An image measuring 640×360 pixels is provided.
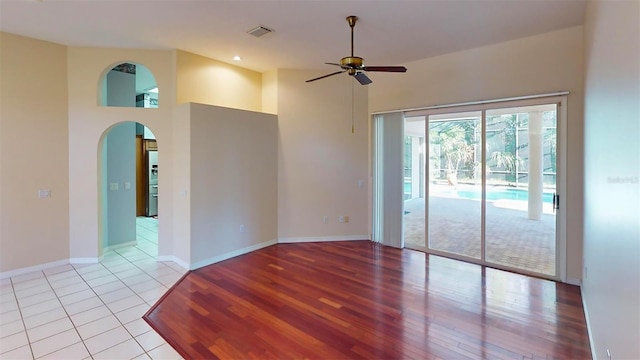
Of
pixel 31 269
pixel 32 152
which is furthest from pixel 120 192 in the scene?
pixel 31 269

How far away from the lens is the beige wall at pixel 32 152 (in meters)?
4.13

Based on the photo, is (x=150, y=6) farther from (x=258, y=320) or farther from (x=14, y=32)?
(x=258, y=320)

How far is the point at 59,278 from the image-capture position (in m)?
4.14

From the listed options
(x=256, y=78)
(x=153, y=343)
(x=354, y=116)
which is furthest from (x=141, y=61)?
(x=153, y=343)

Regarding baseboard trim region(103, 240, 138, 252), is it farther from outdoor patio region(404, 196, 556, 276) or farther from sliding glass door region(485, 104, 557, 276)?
sliding glass door region(485, 104, 557, 276)

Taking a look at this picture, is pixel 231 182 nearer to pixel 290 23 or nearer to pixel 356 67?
pixel 290 23

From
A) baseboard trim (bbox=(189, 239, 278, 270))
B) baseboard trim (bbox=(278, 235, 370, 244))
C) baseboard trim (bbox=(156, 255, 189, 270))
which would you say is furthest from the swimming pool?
baseboard trim (bbox=(156, 255, 189, 270))

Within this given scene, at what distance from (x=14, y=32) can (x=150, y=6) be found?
2349mm

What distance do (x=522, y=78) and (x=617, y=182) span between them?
305cm

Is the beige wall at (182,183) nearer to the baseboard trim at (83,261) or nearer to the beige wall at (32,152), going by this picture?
the baseboard trim at (83,261)

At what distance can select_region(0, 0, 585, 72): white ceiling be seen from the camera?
332 cm

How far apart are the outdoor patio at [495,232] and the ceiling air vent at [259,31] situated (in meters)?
3.73

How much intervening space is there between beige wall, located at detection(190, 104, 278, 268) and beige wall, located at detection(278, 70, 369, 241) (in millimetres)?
276

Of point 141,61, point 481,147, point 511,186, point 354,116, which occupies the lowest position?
point 511,186
